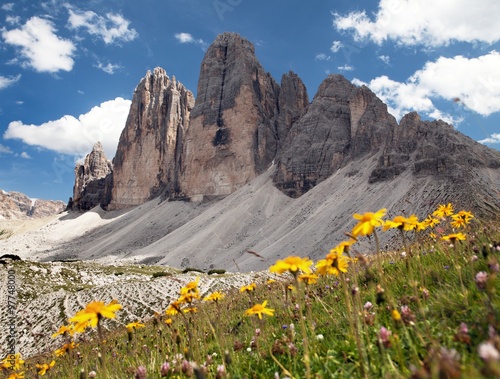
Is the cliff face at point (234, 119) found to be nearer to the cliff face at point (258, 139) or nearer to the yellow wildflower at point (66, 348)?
the cliff face at point (258, 139)

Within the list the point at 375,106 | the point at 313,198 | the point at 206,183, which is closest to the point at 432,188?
the point at 313,198

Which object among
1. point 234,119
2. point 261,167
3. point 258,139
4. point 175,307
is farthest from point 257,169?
point 175,307

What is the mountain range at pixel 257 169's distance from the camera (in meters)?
69.5

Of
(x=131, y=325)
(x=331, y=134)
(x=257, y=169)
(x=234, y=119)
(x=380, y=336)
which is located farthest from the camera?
(x=234, y=119)

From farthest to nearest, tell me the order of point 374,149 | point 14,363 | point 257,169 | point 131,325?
point 257,169, point 374,149, point 14,363, point 131,325

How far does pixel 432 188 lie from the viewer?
6331cm

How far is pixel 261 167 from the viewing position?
130875mm

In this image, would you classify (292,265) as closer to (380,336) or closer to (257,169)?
(380,336)

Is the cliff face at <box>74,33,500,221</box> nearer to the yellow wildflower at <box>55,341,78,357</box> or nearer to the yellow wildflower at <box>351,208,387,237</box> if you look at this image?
the yellow wildflower at <box>351,208,387,237</box>

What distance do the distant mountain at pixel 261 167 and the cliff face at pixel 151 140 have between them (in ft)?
2.08

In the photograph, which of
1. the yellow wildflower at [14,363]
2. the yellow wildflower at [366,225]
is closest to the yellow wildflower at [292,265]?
the yellow wildflower at [366,225]

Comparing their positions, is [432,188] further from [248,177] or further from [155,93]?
[155,93]

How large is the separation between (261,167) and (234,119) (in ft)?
81.2

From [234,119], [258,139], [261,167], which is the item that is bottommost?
[261,167]
